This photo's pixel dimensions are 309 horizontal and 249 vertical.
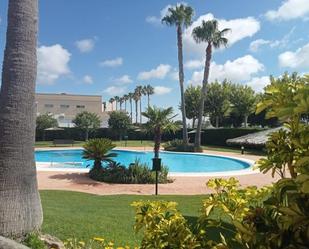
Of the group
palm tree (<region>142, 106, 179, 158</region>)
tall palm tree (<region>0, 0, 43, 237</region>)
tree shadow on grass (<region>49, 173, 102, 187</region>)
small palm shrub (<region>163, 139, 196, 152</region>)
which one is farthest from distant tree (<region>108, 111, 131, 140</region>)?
tall palm tree (<region>0, 0, 43, 237</region>)

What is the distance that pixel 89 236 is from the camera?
6664mm

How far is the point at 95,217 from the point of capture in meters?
8.45

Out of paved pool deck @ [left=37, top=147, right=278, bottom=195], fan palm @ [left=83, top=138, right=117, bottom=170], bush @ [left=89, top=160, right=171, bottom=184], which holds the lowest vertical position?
paved pool deck @ [left=37, top=147, right=278, bottom=195]

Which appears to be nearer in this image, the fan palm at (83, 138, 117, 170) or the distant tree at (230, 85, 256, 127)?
the fan palm at (83, 138, 117, 170)

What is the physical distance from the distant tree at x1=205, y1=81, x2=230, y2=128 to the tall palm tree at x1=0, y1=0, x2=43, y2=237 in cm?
4767

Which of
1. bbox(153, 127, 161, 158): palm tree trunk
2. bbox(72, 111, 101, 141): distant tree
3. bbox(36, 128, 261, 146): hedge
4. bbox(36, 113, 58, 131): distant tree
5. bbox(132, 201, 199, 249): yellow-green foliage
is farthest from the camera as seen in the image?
bbox(72, 111, 101, 141): distant tree

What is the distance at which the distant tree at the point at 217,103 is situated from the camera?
172 ft

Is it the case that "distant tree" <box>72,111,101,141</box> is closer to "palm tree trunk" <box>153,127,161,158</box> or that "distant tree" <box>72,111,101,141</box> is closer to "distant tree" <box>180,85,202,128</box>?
"distant tree" <box>180,85,202,128</box>

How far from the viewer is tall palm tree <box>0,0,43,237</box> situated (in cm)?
541

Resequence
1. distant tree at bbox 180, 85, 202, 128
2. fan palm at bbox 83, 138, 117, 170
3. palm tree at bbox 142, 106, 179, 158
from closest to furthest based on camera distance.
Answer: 1. fan palm at bbox 83, 138, 117, 170
2. palm tree at bbox 142, 106, 179, 158
3. distant tree at bbox 180, 85, 202, 128

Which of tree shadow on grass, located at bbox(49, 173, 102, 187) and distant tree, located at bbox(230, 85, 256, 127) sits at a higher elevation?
distant tree, located at bbox(230, 85, 256, 127)

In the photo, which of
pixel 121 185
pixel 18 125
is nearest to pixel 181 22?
pixel 121 185

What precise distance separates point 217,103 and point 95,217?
4541 cm

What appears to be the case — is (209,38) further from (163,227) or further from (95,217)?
(163,227)
